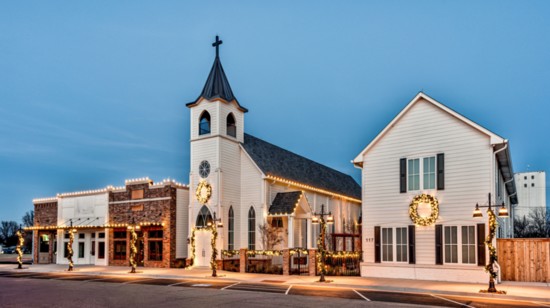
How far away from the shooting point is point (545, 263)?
22688 mm

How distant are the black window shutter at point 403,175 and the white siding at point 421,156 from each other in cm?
23

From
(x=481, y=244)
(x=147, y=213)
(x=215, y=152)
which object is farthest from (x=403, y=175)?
(x=147, y=213)

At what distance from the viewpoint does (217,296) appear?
711 inches

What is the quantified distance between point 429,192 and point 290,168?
58.9 ft

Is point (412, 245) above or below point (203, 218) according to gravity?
below

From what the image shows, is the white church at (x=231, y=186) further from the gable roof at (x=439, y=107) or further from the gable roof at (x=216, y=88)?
the gable roof at (x=439, y=107)

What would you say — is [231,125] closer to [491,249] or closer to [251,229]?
[251,229]

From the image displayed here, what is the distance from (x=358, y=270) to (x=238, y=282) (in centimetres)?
737

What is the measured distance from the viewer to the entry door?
34.1m

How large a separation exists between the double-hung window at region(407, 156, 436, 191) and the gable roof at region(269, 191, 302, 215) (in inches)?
426

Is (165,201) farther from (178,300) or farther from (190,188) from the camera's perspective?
(178,300)

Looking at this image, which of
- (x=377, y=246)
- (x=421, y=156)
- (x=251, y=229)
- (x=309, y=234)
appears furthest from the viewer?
(x=309, y=234)

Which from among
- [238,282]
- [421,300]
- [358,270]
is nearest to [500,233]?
[358,270]

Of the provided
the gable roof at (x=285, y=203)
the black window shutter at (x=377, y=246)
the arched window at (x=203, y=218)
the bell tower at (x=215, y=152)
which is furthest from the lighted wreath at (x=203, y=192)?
the black window shutter at (x=377, y=246)
